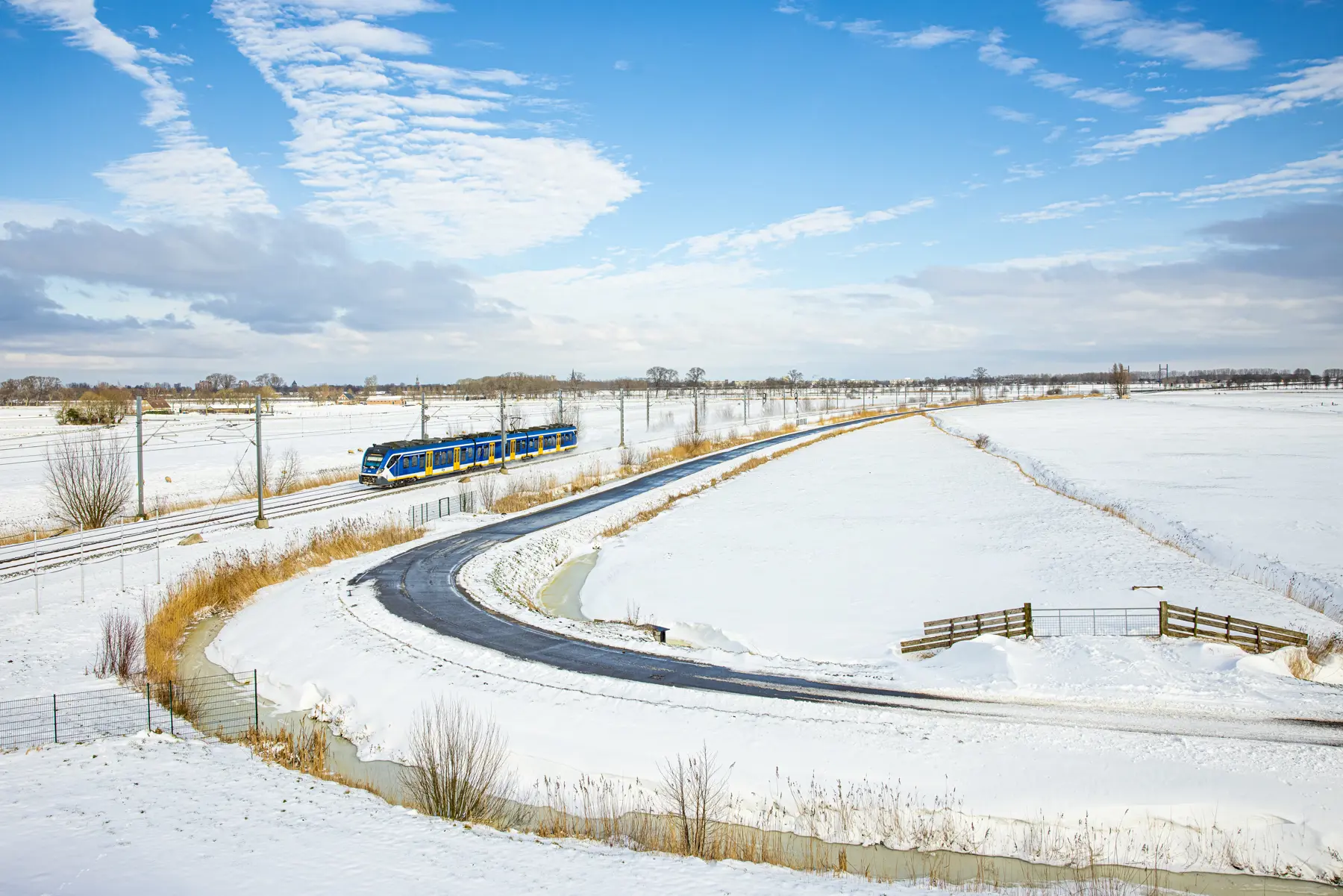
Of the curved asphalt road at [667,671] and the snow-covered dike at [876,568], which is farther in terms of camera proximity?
the snow-covered dike at [876,568]

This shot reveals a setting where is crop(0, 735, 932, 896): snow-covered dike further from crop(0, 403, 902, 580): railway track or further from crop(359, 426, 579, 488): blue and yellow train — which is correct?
crop(359, 426, 579, 488): blue and yellow train

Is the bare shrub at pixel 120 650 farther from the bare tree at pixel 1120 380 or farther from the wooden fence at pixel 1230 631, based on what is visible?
the bare tree at pixel 1120 380

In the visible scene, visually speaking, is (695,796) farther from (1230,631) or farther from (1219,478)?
(1219,478)

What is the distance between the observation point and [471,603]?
2609 cm

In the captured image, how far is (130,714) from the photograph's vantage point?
17078 mm

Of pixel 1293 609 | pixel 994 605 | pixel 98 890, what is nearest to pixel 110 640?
pixel 98 890

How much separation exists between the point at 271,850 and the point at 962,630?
16.9m

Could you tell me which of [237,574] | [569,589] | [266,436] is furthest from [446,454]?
[266,436]

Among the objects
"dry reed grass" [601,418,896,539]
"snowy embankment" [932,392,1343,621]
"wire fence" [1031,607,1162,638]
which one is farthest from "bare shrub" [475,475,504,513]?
"snowy embankment" [932,392,1343,621]

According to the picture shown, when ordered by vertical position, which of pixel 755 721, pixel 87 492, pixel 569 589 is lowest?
pixel 569 589

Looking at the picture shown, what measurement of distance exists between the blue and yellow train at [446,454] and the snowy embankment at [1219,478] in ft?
134

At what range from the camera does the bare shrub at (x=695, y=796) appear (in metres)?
12.2

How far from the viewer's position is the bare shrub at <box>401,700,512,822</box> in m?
13.0

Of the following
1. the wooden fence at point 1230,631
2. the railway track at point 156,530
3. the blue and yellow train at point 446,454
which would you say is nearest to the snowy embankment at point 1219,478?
the wooden fence at point 1230,631
